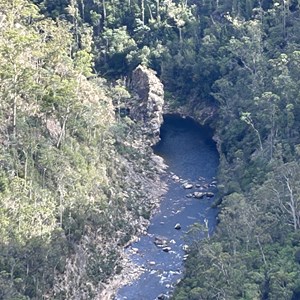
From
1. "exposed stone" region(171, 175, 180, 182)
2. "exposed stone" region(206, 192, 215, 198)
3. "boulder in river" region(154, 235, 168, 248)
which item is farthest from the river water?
"exposed stone" region(206, 192, 215, 198)

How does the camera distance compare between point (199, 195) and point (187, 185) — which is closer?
point (199, 195)

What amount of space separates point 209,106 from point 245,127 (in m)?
9.79

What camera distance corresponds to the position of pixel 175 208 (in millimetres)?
59219

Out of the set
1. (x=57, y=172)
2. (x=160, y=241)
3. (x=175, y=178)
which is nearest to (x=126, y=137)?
(x=175, y=178)

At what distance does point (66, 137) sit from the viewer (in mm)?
56219

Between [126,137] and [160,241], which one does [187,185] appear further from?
[160,241]

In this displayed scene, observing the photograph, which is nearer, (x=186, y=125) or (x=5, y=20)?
(x=5, y=20)

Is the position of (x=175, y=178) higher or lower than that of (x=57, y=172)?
lower

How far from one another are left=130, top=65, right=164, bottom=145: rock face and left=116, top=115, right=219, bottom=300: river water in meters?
1.04

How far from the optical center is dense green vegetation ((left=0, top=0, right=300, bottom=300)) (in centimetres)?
4712

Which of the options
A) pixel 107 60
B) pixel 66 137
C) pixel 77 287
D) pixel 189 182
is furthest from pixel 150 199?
pixel 107 60

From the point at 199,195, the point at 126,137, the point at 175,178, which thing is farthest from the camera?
the point at 126,137

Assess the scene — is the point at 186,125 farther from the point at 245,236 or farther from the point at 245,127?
the point at 245,236

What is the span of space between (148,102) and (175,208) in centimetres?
1350
